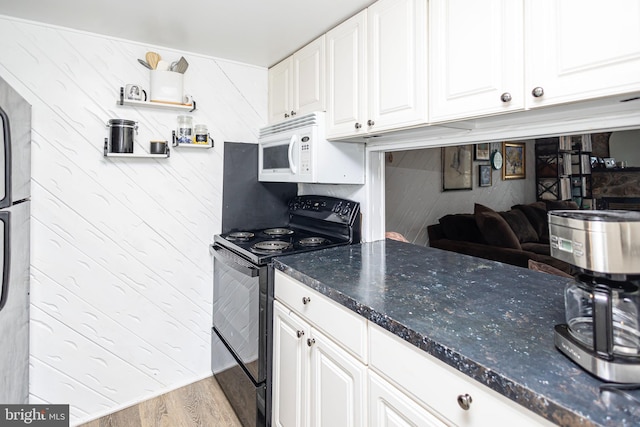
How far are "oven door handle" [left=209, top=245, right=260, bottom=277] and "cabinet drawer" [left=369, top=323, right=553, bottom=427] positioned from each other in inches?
30.5

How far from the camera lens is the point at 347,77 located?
170cm

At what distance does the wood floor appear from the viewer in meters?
1.90

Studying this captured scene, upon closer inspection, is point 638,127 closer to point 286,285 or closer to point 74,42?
point 286,285

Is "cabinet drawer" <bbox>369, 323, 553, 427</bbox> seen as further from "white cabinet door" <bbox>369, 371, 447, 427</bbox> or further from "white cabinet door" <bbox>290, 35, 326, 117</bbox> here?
"white cabinet door" <bbox>290, 35, 326, 117</bbox>

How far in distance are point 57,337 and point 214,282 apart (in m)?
0.88

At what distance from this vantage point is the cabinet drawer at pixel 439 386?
27.6 inches

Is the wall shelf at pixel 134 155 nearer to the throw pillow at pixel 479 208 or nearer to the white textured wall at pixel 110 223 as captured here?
the white textured wall at pixel 110 223

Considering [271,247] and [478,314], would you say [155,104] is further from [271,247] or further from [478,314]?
[478,314]

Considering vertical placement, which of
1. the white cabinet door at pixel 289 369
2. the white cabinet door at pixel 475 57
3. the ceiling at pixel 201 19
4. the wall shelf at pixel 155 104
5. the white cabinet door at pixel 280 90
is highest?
the ceiling at pixel 201 19

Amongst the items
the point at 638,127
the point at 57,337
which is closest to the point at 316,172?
the point at 638,127

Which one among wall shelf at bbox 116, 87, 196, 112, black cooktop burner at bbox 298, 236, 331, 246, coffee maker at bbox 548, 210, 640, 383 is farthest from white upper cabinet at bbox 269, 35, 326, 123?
coffee maker at bbox 548, 210, 640, 383

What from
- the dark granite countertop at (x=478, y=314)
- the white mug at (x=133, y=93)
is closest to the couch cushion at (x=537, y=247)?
the dark granite countertop at (x=478, y=314)

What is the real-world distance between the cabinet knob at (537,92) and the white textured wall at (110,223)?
1.83 metres

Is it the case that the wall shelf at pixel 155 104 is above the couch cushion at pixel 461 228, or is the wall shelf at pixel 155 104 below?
above
